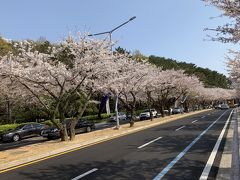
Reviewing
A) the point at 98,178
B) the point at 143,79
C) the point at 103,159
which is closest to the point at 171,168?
the point at 98,178

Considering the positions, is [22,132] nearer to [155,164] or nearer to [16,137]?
[16,137]

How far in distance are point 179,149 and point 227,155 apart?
2894 millimetres

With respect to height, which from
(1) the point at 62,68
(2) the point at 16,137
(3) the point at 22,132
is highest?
(1) the point at 62,68

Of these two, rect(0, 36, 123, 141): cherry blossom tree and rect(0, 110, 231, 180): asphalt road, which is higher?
rect(0, 36, 123, 141): cherry blossom tree

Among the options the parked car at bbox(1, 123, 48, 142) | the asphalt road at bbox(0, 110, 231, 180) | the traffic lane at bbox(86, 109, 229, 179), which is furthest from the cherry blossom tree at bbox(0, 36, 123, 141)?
the parked car at bbox(1, 123, 48, 142)

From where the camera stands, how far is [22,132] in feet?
105

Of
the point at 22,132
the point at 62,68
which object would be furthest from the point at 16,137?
the point at 62,68

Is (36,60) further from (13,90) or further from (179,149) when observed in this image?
(13,90)

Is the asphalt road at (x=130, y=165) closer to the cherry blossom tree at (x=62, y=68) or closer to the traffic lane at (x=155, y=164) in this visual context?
the traffic lane at (x=155, y=164)

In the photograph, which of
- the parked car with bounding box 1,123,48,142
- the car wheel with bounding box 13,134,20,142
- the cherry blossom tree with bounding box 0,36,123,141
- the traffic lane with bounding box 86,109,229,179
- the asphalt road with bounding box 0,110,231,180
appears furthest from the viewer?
the car wheel with bounding box 13,134,20,142

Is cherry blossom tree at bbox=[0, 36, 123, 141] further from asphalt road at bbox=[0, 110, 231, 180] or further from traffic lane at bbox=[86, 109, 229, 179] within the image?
traffic lane at bbox=[86, 109, 229, 179]

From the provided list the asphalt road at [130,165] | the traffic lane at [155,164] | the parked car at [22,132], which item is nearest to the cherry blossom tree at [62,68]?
the asphalt road at [130,165]

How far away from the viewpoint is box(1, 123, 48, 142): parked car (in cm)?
3069

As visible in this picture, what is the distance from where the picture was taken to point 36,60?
69.2ft
